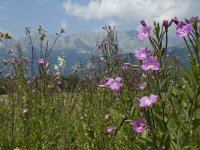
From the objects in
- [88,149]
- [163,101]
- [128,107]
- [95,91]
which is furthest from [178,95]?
[95,91]

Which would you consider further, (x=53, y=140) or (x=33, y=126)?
(x=33, y=126)

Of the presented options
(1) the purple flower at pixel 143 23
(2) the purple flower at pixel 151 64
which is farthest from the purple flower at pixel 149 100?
(1) the purple flower at pixel 143 23

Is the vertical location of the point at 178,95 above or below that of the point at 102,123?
above

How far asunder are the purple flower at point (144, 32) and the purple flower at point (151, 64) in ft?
0.66

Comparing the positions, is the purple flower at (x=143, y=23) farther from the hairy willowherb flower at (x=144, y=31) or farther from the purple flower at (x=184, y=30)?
the purple flower at (x=184, y=30)

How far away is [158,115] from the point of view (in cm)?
236

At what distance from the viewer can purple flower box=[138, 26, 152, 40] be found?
8.30 ft

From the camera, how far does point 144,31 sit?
2.57m

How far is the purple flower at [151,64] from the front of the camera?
2.31 metres

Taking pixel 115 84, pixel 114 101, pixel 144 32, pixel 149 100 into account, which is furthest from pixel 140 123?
pixel 114 101

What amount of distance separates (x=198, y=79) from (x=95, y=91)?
3.91 meters

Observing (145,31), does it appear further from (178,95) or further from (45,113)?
(45,113)

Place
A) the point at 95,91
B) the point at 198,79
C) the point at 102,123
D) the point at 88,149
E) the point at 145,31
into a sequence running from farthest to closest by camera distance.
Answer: the point at 95,91
the point at 102,123
the point at 88,149
the point at 145,31
the point at 198,79

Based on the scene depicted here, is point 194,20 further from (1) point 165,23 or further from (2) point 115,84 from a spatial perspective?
(2) point 115,84
